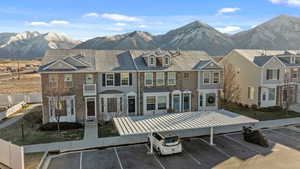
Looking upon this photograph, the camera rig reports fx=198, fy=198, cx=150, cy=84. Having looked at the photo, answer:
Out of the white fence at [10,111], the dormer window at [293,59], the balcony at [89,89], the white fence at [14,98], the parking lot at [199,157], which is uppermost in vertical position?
the dormer window at [293,59]

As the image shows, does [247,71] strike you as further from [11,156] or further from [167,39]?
[167,39]

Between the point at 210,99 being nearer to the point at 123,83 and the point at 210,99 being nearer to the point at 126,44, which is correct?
the point at 123,83

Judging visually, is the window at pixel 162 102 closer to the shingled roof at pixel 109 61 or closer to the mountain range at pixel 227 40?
the shingled roof at pixel 109 61

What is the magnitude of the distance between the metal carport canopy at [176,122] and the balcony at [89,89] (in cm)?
691

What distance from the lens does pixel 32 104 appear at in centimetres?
3161

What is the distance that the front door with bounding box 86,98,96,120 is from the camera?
22.3m

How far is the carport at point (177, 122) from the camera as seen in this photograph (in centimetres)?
1416

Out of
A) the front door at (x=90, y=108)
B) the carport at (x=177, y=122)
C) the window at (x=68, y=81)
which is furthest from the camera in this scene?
the front door at (x=90, y=108)

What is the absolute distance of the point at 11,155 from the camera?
1145cm

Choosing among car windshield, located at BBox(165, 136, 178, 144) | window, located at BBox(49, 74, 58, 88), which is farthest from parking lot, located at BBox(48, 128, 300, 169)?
window, located at BBox(49, 74, 58, 88)

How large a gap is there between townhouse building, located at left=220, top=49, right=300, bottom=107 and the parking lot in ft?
41.7

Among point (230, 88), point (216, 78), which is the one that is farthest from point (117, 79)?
point (230, 88)

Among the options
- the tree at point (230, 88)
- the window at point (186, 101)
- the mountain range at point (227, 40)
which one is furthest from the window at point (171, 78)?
the mountain range at point (227, 40)

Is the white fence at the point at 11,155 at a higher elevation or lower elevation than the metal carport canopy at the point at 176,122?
lower
